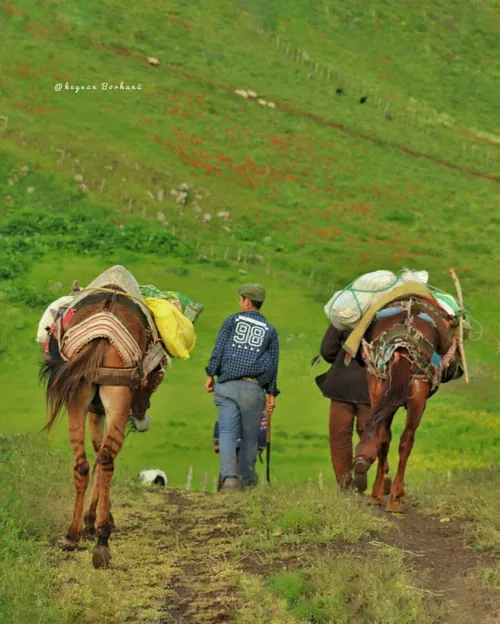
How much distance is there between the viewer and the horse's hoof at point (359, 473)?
37.6 ft

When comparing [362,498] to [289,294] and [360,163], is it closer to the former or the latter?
[289,294]

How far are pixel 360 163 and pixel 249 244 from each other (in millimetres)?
18873

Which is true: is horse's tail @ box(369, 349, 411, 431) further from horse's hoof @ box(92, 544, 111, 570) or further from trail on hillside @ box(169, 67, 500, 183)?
trail on hillside @ box(169, 67, 500, 183)

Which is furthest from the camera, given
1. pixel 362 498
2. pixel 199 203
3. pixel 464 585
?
pixel 199 203

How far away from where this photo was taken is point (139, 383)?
9.30 meters

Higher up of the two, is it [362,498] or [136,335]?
[136,335]

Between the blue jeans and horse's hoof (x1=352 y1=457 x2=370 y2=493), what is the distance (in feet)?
3.87

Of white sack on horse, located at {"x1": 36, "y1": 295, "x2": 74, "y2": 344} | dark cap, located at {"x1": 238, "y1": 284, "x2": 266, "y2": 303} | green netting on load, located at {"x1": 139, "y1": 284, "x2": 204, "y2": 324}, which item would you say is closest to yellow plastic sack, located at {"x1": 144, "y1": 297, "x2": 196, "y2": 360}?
green netting on load, located at {"x1": 139, "y1": 284, "x2": 204, "y2": 324}

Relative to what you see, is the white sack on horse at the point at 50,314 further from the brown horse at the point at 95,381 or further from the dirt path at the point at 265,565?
the dirt path at the point at 265,565

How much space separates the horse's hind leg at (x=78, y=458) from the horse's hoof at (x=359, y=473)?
11.1 feet

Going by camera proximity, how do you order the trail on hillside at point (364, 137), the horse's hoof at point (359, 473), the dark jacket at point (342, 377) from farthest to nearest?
the trail on hillside at point (364, 137)
the dark jacket at point (342, 377)
the horse's hoof at point (359, 473)

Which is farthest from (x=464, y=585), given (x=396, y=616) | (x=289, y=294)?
(x=289, y=294)

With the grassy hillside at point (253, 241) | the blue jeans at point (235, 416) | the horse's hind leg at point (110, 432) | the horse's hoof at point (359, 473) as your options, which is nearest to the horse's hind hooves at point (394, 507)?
the grassy hillside at point (253, 241)

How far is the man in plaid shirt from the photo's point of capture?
11.9 meters
